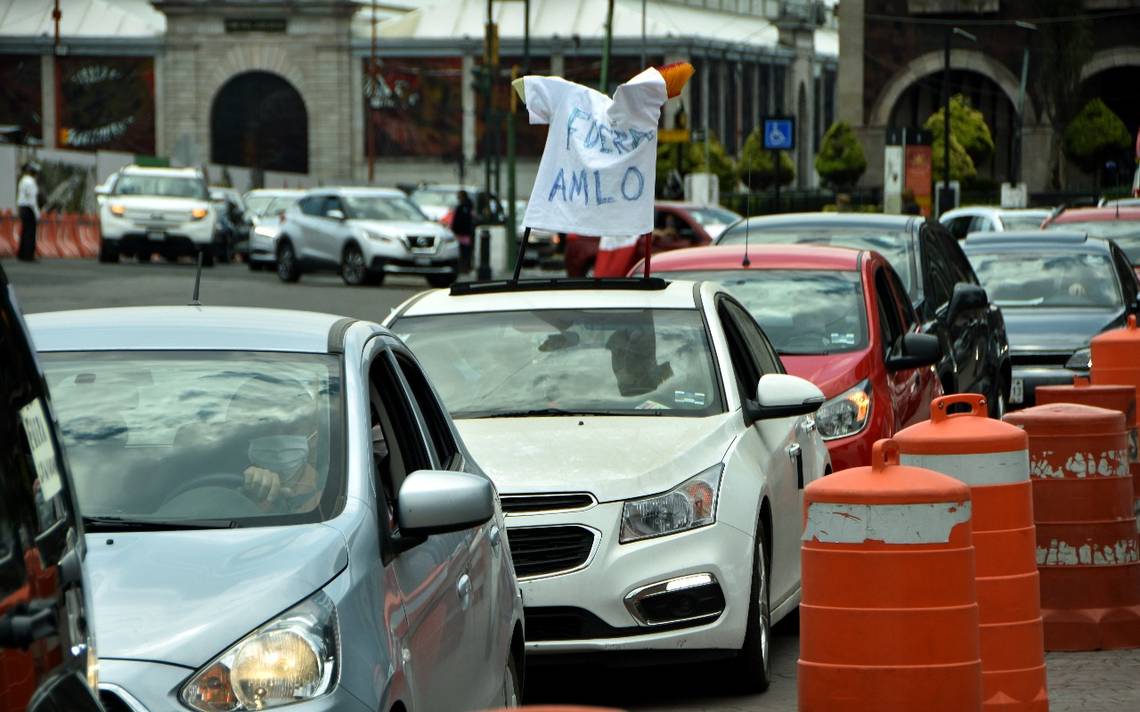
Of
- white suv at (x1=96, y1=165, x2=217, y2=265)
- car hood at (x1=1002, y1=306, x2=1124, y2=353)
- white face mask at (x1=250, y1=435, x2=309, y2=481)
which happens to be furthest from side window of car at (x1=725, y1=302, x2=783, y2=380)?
white suv at (x1=96, y1=165, x2=217, y2=265)

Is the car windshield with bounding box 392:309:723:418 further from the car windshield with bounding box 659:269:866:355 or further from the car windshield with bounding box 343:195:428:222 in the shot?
the car windshield with bounding box 343:195:428:222

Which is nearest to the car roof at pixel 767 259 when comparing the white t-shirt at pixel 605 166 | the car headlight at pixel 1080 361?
the white t-shirt at pixel 605 166

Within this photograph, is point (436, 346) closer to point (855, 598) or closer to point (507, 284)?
point (507, 284)

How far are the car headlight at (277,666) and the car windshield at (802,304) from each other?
7.50 metres

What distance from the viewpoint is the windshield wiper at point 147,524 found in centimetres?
488

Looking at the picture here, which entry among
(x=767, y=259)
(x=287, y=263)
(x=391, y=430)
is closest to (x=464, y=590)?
(x=391, y=430)

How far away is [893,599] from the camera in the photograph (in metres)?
5.80

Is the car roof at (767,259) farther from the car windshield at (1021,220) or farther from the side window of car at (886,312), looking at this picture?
the car windshield at (1021,220)

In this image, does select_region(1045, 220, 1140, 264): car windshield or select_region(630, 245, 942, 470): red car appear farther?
select_region(1045, 220, 1140, 264): car windshield

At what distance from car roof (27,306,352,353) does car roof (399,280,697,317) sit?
11.4 ft

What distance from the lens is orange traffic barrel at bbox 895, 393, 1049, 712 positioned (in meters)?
7.00

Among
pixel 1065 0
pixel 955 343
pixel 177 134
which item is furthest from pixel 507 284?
pixel 177 134

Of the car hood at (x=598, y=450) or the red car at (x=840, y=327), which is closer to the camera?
the car hood at (x=598, y=450)

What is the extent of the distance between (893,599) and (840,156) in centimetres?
6755
